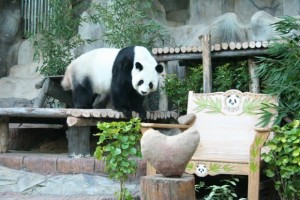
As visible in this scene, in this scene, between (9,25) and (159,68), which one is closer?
(159,68)

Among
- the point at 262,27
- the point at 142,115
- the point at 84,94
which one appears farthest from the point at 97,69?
the point at 262,27

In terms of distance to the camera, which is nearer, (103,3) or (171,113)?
(171,113)

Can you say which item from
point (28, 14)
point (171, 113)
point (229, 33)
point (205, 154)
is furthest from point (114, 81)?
point (28, 14)

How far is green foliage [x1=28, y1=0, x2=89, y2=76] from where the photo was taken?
8.17 meters

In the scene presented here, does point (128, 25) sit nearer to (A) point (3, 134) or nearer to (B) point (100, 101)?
(B) point (100, 101)

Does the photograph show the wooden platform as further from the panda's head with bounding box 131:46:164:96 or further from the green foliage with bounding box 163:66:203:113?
the green foliage with bounding box 163:66:203:113

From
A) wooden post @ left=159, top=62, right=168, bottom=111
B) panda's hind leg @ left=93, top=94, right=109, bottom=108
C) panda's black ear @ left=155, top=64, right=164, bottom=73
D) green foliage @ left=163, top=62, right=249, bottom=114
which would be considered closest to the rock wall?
panda's hind leg @ left=93, top=94, right=109, bottom=108

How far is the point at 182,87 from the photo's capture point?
694 centimetres

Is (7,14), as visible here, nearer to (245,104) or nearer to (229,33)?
(229,33)

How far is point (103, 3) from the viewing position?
29.1ft

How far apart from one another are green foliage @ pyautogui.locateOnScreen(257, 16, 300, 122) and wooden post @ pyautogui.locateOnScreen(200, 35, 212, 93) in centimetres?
84

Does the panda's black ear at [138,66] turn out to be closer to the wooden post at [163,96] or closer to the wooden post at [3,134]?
the wooden post at [163,96]

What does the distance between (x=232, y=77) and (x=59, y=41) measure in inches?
132

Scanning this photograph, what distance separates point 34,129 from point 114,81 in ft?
6.33
